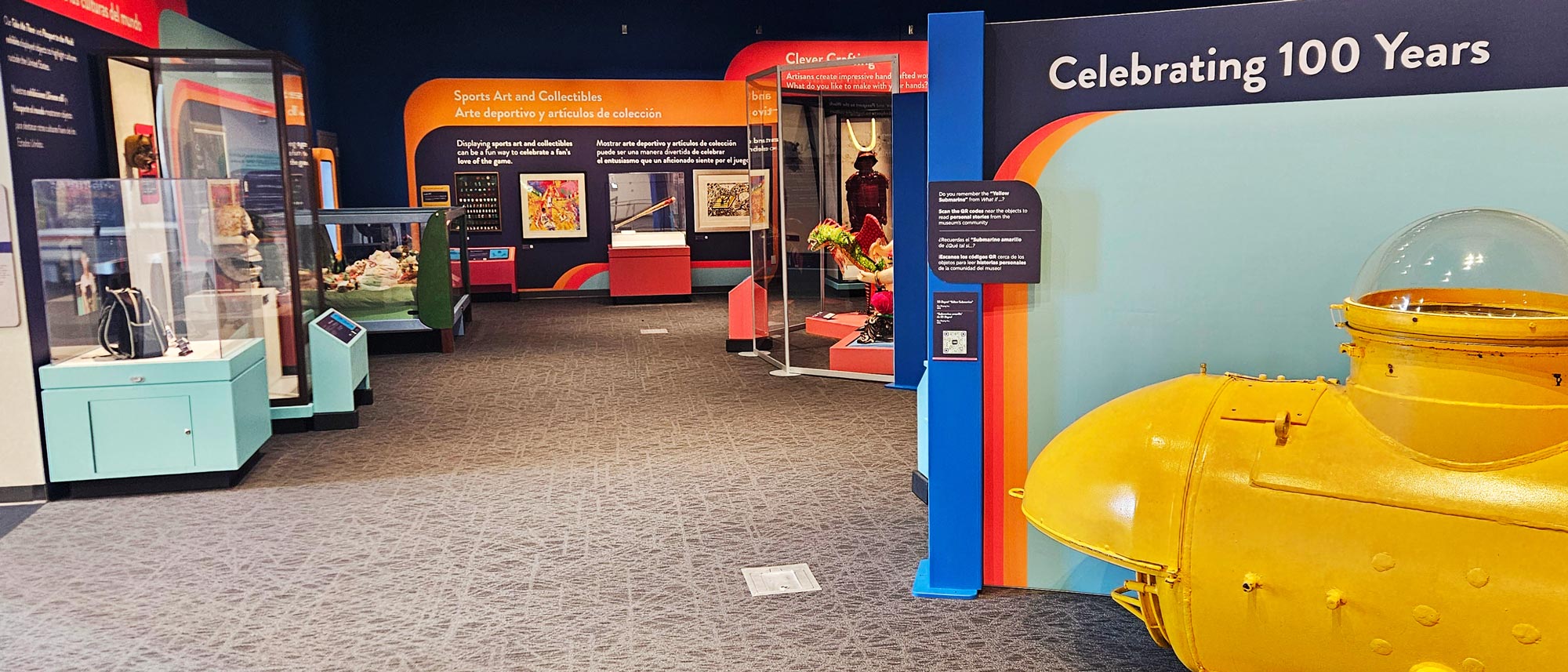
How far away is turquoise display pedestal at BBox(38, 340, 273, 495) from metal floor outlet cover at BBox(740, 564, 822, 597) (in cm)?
293

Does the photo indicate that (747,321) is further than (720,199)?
No

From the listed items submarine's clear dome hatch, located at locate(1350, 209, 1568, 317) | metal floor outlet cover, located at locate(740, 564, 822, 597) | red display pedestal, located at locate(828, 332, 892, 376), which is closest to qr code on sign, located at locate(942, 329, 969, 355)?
metal floor outlet cover, located at locate(740, 564, 822, 597)

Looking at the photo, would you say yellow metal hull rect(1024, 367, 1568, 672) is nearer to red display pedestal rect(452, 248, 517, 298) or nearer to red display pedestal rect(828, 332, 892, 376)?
red display pedestal rect(828, 332, 892, 376)

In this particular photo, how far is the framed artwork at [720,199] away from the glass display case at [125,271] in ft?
29.7

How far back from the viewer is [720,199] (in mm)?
14672

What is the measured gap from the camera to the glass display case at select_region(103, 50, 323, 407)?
6.24 meters

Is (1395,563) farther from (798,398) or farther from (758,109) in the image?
(758,109)

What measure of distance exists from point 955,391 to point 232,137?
4684 millimetres

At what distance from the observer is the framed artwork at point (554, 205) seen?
14.2 metres

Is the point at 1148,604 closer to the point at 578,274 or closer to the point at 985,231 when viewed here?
the point at 985,231

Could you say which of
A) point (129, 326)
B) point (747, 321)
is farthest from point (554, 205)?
point (129, 326)

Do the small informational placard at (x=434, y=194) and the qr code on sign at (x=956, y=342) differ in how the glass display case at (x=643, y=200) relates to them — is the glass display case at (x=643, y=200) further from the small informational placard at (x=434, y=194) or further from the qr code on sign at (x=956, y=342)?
the qr code on sign at (x=956, y=342)

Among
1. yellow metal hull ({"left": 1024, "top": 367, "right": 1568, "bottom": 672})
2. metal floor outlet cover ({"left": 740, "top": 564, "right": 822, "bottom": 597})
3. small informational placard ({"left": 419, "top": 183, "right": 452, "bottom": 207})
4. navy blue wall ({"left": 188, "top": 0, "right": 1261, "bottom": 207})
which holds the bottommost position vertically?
metal floor outlet cover ({"left": 740, "top": 564, "right": 822, "bottom": 597})

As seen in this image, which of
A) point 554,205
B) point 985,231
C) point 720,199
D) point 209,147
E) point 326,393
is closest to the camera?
point 985,231
